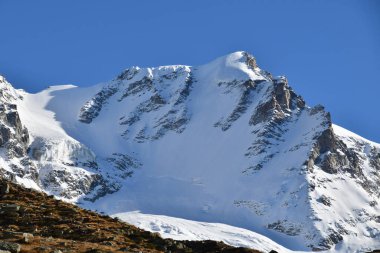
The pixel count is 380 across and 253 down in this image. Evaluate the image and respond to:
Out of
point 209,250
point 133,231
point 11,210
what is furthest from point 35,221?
point 209,250

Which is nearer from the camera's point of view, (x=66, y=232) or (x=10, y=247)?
(x=10, y=247)

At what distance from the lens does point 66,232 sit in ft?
154

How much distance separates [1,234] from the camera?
41.0 meters

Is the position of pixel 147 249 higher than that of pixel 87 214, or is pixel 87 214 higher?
pixel 87 214

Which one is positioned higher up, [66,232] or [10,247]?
[66,232]

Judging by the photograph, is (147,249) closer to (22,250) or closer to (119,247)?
(119,247)

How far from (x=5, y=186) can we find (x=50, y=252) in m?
22.1

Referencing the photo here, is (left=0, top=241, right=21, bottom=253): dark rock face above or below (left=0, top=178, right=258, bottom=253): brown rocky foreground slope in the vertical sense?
below

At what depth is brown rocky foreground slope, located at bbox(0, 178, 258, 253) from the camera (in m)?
40.7

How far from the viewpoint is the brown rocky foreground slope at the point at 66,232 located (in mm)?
40656

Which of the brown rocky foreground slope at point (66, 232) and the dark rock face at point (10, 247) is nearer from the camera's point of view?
the dark rock face at point (10, 247)

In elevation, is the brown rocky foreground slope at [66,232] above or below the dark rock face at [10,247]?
above

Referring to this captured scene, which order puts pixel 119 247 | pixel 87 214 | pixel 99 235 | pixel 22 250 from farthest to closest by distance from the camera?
pixel 87 214 → pixel 99 235 → pixel 119 247 → pixel 22 250

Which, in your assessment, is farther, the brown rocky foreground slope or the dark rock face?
the brown rocky foreground slope
